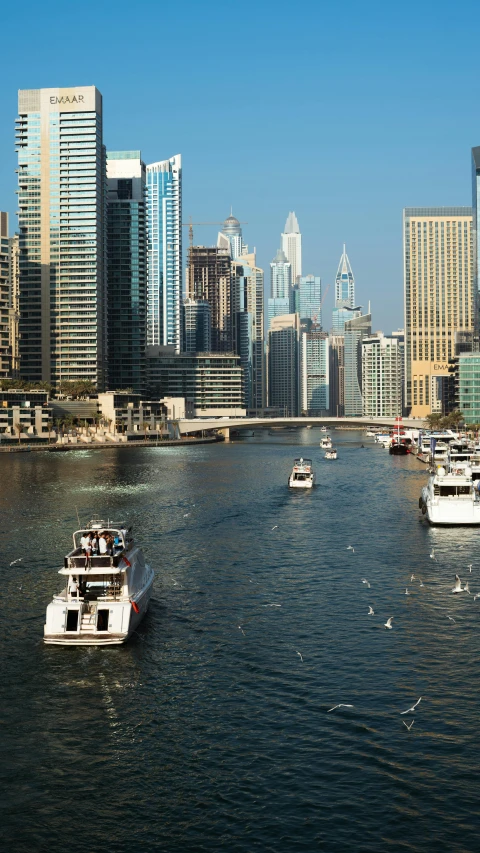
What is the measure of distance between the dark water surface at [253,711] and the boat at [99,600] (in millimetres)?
889

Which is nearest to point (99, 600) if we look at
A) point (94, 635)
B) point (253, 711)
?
point (94, 635)

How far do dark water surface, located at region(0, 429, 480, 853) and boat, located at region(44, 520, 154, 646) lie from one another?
89 centimetres

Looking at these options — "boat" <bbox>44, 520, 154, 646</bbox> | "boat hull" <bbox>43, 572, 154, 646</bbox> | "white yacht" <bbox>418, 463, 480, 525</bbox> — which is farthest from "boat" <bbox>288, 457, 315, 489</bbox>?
"boat hull" <bbox>43, 572, 154, 646</bbox>

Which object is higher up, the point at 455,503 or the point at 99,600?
the point at 455,503

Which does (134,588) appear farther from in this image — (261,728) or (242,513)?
(242,513)

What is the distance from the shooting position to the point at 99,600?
1866 inches

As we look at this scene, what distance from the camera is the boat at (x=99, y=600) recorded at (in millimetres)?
45938

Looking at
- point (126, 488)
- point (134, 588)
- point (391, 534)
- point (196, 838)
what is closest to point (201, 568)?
point (134, 588)

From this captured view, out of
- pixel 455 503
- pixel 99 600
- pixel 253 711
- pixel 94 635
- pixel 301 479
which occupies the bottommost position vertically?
pixel 253 711

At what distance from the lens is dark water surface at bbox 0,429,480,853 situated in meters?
28.6

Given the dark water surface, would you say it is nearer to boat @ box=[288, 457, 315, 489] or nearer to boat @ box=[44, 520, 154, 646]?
boat @ box=[44, 520, 154, 646]

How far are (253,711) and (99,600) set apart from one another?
43.1 feet

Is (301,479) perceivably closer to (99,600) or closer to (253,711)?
(99,600)

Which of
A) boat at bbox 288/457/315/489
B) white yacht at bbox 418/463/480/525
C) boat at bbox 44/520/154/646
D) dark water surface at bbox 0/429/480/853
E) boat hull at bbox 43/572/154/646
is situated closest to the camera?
dark water surface at bbox 0/429/480/853
